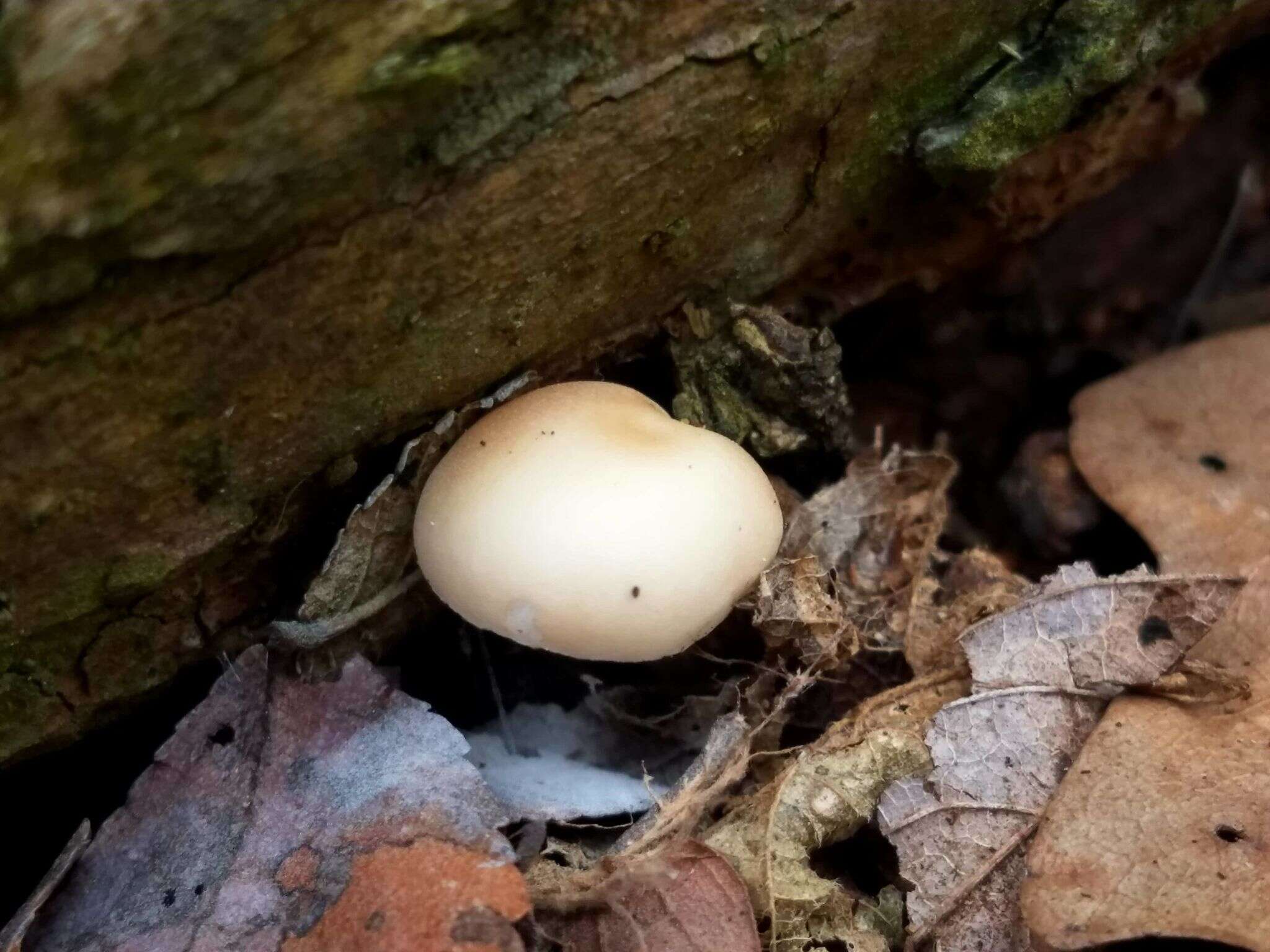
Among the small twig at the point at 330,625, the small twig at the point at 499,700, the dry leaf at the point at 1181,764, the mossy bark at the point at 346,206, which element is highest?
the mossy bark at the point at 346,206

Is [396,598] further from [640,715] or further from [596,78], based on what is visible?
[596,78]

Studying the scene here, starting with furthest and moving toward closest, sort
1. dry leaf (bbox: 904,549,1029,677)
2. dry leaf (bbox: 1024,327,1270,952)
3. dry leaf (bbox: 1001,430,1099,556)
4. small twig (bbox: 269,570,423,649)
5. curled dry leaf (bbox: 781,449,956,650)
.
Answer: dry leaf (bbox: 1001,430,1099,556) < curled dry leaf (bbox: 781,449,956,650) < dry leaf (bbox: 904,549,1029,677) < small twig (bbox: 269,570,423,649) < dry leaf (bbox: 1024,327,1270,952)

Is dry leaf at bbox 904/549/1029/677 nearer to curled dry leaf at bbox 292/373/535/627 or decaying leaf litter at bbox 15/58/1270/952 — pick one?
decaying leaf litter at bbox 15/58/1270/952

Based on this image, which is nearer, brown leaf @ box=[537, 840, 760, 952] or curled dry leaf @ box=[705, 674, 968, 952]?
brown leaf @ box=[537, 840, 760, 952]

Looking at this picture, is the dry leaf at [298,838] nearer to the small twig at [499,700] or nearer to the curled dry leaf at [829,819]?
the small twig at [499,700]

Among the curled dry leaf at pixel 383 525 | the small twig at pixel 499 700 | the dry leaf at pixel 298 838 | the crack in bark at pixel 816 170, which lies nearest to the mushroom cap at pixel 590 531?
the curled dry leaf at pixel 383 525

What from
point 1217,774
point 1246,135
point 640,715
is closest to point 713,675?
point 640,715

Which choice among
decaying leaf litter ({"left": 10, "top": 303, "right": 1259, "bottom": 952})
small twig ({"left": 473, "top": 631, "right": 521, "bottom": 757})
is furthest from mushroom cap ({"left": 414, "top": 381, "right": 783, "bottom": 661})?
small twig ({"left": 473, "top": 631, "right": 521, "bottom": 757})
